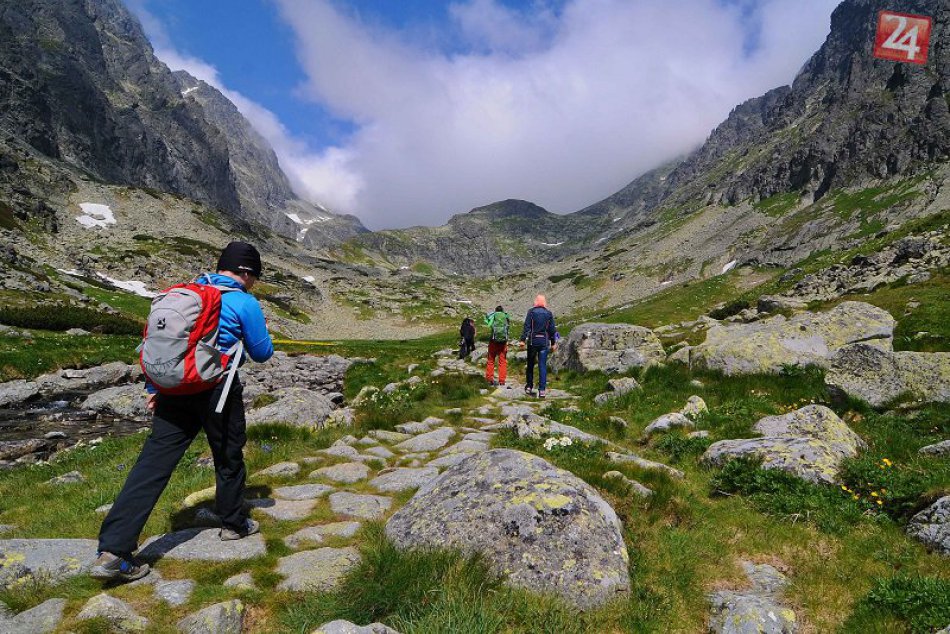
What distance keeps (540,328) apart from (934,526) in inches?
479

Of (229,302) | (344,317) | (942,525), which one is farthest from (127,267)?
(942,525)

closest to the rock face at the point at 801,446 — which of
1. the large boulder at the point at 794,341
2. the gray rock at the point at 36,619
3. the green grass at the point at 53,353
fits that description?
the large boulder at the point at 794,341

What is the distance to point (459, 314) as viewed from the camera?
128625 millimetres

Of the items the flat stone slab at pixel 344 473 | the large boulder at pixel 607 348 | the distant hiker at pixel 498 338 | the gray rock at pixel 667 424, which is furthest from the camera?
the large boulder at pixel 607 348

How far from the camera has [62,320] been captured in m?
33.3

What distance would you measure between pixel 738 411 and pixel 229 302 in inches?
428

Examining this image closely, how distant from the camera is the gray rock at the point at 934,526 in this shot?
517 cm

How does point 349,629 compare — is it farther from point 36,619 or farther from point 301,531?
point 301,531

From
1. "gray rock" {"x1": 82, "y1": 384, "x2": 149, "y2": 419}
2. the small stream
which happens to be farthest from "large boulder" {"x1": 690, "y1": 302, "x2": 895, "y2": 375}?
"gray rock" {"x1": 82, "y1": 384, "x2": 149, "y2": 419}

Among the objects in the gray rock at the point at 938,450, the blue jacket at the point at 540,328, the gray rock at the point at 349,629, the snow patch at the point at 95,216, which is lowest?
the gray rock at the point at 938,450

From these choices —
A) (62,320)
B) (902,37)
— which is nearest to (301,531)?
(902,37)

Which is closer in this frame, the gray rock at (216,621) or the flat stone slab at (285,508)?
the gray rock at (216,621)

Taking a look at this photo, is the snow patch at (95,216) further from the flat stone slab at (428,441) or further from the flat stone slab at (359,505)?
the flat stone slab at (359,505)

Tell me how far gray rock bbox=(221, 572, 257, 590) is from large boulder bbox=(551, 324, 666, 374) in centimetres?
1592
